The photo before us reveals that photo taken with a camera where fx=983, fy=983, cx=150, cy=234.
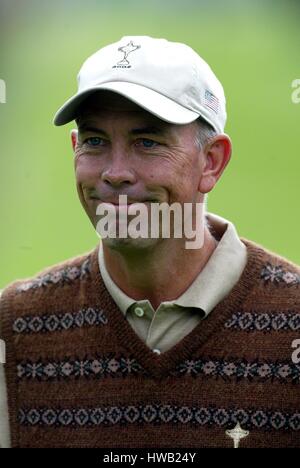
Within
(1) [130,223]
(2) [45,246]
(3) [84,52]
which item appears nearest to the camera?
(1) [130,223]

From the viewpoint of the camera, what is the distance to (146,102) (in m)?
2.00

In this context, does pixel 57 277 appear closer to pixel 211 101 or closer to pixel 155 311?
pixel 155 311

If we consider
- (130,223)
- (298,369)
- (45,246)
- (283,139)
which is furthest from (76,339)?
(283,139)

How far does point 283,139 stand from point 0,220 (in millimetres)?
1553

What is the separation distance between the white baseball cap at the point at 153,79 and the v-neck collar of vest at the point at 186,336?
353 mm

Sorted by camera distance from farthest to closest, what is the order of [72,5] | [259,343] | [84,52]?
1. [72,5]
2. [84,52]
3. [259,343]

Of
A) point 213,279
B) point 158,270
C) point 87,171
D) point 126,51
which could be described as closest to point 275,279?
point 213,279

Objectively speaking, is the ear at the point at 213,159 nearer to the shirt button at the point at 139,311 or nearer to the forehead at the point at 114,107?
the forehead at the point at 114,107

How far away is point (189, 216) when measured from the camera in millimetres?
2129

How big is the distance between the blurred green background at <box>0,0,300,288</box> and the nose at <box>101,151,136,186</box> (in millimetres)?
2461

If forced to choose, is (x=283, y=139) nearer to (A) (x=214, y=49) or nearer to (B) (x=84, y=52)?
(A) (x=214, y=49)

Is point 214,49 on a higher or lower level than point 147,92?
higher

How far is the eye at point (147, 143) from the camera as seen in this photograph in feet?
6.73

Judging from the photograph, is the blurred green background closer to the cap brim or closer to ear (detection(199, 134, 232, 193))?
ear (detection(199, 134, 232, 193))
